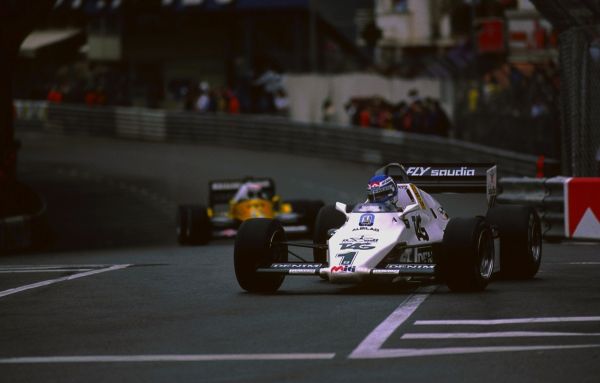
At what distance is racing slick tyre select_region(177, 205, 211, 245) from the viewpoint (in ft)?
78.5

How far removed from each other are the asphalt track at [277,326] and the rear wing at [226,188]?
4418 millimetres

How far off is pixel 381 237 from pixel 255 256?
122cm

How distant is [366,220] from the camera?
13.7 m

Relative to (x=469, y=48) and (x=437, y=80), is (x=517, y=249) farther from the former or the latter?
(x=469, y=48)

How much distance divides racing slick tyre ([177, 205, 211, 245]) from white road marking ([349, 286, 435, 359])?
34.0 ft

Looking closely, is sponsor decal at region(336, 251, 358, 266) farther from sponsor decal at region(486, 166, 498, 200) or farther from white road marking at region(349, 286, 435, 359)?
sponsor decal at region(486, 166, 498, 200)

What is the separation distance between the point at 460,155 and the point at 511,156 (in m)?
4.27

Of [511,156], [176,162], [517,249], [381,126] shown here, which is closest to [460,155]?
[511,156]

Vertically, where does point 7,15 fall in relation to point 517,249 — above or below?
above

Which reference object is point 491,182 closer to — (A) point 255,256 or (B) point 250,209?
(A) point 255,256

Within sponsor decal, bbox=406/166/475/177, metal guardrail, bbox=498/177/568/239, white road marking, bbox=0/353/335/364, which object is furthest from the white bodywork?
metal guardrail, bbox=498/177/568/239

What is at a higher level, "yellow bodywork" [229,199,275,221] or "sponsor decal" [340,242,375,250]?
"sponsor decal" [340,242,375,250]

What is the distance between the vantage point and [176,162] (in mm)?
44562

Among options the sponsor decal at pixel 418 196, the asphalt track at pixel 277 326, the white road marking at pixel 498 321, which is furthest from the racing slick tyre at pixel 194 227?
the white road marking at pixel 498 321
